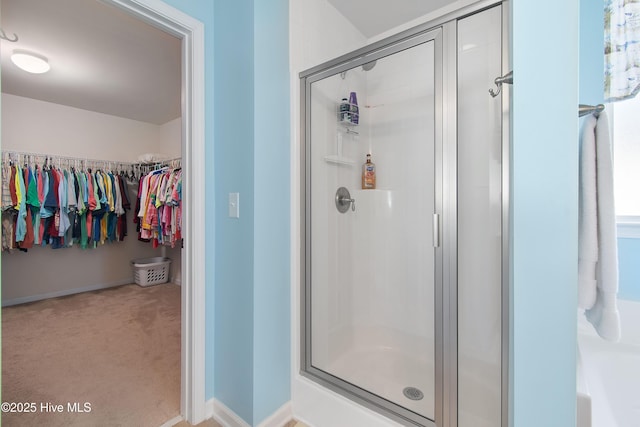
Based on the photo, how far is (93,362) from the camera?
1.98 m

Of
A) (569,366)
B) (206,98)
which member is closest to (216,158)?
(206,98)

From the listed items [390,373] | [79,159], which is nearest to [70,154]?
[79,159]

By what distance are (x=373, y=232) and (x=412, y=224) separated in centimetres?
27

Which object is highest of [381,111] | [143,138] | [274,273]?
[143,138]

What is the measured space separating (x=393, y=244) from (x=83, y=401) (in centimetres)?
211

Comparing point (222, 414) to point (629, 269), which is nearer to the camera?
point (629, 269)

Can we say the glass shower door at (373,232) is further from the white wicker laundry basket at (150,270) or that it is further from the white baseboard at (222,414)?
the white wicker laundry basket at (150,270)

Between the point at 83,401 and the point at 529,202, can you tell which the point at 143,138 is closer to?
the point at 83,401

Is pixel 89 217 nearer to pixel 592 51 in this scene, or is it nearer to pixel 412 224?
pixel 412 224

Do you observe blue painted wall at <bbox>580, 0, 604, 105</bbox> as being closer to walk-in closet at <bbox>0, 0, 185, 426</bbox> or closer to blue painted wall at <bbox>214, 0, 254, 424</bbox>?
blue painted wall at <bbox>214, 0, 254, 424</bbox>

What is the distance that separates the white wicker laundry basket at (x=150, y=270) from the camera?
3834mm

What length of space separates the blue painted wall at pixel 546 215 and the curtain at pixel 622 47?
0.75m

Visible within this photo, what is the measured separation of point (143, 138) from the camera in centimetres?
423

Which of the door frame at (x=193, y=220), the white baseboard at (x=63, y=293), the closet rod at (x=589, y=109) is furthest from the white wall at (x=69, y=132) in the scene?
the closet rod at (x=589, y=109)
